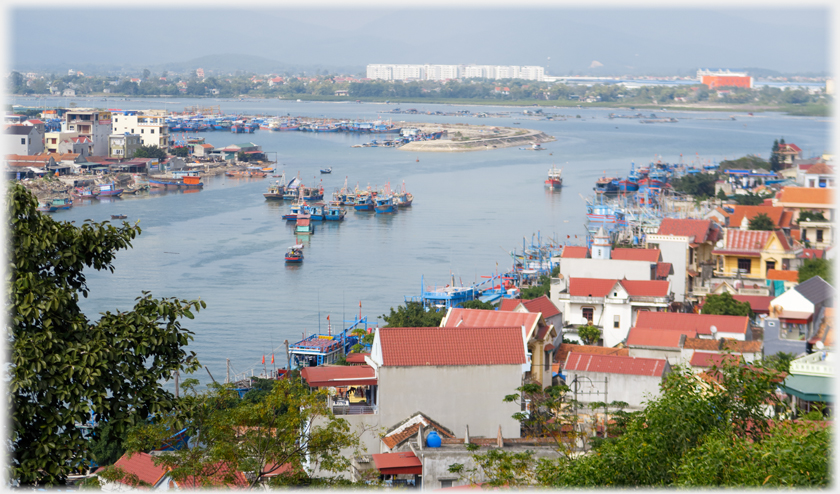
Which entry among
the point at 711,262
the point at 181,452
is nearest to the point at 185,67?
the point at 711,262

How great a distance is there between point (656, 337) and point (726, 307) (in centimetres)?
148

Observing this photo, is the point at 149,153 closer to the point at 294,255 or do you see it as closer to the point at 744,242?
the point at 294,255

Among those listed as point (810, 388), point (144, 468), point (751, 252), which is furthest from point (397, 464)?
point (751, 252)

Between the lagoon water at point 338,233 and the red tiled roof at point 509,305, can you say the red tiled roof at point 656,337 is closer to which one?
the red tiled roof at point 509,305

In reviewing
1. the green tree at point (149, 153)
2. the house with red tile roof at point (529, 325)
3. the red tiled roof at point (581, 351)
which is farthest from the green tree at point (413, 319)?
the green tree at point (149, 153)

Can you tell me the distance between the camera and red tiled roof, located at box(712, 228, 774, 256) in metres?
9.91

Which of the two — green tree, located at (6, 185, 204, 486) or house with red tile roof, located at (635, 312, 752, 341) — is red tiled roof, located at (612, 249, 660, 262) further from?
green tree, located at (6, 185, 204, 486)

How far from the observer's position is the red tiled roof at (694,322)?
7230 millimetres

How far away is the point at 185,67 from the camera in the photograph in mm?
99750

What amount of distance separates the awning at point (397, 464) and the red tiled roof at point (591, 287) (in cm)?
441

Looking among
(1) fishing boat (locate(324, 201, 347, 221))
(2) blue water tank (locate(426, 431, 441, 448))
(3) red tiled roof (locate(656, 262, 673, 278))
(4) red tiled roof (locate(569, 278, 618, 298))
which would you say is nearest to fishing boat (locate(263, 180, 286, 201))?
(1) fishing boat (locate(324, 201, 347, 221))

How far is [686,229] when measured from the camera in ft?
33.7

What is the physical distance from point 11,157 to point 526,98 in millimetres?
47220

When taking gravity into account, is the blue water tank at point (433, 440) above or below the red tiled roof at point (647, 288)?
below
